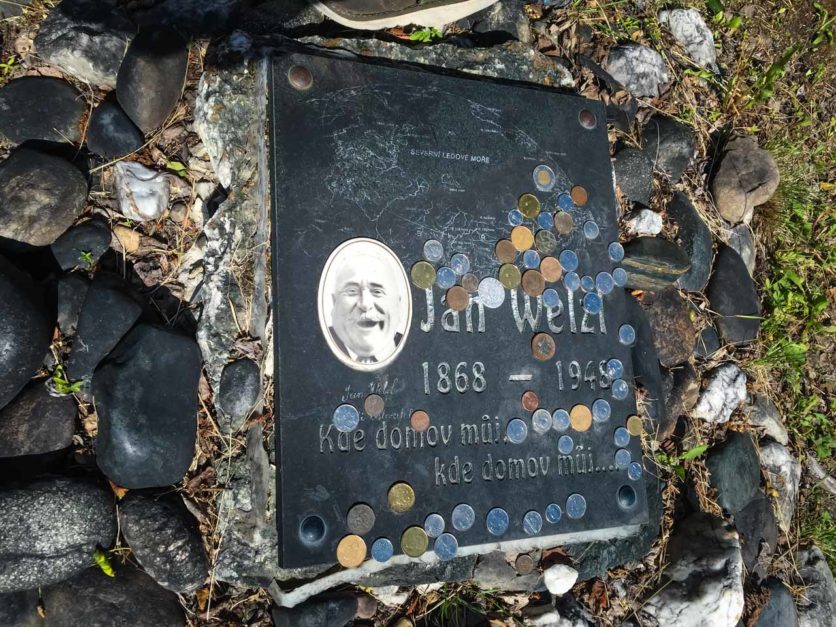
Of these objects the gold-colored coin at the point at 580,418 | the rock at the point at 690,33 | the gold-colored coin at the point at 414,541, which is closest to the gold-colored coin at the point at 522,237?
the gold-colored coin at the point at 580,418

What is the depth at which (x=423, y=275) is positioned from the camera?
8.39ft

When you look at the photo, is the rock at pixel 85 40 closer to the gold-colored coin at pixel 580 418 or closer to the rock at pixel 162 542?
the rock at pixel 162 542

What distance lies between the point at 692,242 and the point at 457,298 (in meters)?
1.55

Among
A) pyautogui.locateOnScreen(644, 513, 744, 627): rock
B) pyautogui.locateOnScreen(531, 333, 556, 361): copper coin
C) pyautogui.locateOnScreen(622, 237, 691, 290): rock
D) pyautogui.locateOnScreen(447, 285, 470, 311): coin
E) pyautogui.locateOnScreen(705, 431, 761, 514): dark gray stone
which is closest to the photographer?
pyautogui.locateOnScreen(447, 285, 470, 311): coin

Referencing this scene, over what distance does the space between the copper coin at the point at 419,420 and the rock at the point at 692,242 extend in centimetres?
168

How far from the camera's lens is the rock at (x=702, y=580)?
2.96 meters

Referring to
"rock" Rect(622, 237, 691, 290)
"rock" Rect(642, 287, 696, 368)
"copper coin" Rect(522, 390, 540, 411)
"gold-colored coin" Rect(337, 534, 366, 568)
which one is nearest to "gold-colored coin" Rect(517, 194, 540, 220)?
"rock" Rect(622, 237, 691, 290)

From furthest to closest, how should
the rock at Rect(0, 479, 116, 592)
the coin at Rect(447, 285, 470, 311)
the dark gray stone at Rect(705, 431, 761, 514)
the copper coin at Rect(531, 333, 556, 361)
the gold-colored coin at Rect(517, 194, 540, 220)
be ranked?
the dark gray stone at Rect(705, 431, 761, 514) < the gold-colored coin at Rect(517, 194, 540, 220) < the copper coin at Rect(531, 333, 556, 361) < the coin at Rect(447, 285, 470, 311) < the rock at Rect(0, 479, 116, 592)

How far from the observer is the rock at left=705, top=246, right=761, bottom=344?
3580mm

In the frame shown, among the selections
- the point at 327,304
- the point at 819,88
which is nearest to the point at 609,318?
the point at 327,304

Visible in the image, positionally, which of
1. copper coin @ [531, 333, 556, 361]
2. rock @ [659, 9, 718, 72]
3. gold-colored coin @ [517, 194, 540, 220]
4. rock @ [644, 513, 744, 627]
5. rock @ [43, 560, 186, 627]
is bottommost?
rock @ [644, 513, 744, 627]

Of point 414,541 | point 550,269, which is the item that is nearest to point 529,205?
point 550,269

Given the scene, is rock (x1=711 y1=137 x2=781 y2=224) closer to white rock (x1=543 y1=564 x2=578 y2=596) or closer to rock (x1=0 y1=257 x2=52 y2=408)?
white rock (x1=543 y1=564 x2=578 y2=596)

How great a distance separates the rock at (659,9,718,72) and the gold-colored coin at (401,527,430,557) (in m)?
3.11
